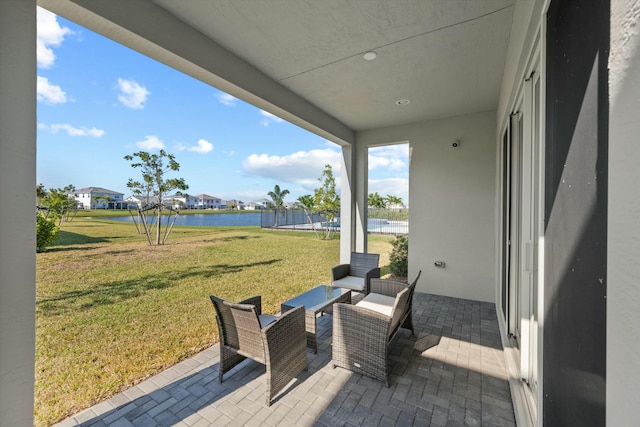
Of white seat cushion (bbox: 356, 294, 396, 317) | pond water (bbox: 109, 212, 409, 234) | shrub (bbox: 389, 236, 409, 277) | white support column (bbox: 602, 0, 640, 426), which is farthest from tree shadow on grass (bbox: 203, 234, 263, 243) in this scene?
white support column (bbox: 602, 0, 640, 426)

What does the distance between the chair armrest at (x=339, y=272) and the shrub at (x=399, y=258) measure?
2.13 metres

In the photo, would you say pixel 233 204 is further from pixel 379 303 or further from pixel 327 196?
pixel 379 303

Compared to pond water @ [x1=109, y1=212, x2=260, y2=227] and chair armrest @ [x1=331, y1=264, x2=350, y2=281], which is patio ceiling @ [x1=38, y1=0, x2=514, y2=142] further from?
pond water @ [x1=109, y1=212, x2=260, y2=227]

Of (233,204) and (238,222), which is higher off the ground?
(233,204)

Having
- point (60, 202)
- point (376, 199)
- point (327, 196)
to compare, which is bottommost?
point (60, 202)

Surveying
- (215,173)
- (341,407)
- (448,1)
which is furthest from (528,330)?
(215,173)

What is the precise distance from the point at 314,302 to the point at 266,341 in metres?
1.15

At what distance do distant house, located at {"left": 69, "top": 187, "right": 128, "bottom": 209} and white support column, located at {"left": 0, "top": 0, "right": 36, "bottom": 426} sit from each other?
13.0 feet

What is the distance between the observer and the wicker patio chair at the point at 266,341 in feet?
6.77

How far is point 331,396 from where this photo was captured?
2.14 metres

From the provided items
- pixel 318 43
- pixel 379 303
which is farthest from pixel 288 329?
pixel 318 43

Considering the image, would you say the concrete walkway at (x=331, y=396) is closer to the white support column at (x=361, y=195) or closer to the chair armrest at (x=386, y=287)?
the chair armrest at (x=386, y=287)

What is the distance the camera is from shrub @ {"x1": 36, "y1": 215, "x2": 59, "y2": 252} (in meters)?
4.25

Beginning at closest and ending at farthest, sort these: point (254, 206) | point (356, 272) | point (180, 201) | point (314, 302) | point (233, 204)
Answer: point (314, 302), point (356, 272), point (180, 201), point (233, 204), point (254, 206)
